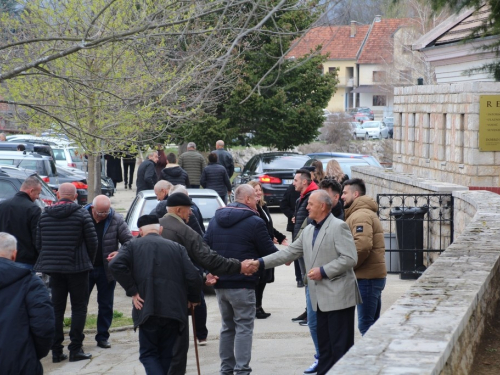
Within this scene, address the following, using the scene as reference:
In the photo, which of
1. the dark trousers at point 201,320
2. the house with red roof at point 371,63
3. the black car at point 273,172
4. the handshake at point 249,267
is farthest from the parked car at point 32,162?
the house with red roof at point 371,63

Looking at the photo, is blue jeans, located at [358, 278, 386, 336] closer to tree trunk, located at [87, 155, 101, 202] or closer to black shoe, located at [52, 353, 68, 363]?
black shoe, located at [52, 353, 68, 363]

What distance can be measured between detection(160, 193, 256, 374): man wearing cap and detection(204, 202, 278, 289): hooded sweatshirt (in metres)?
0.20

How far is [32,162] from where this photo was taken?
75.4ft

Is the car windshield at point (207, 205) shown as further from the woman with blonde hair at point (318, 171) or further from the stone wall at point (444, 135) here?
the stone wall at point (444, 135)

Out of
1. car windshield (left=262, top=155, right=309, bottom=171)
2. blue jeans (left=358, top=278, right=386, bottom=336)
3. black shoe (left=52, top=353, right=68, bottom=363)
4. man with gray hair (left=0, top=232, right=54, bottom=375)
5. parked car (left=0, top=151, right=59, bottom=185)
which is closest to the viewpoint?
man with gray hair (left=0, top=232, right=54, bottom=375)

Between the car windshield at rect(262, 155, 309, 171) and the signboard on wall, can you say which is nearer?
the signboard on wall

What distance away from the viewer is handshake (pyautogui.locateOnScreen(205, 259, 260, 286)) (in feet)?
26.9

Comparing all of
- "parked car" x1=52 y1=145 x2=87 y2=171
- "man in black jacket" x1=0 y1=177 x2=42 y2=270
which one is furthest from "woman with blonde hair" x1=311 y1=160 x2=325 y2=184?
"parked car" x1=52 y1=145 x2=87 y2=171

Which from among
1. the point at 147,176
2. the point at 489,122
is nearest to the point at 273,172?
the point at 147,176

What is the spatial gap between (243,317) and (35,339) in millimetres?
2531

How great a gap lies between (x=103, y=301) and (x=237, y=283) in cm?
259

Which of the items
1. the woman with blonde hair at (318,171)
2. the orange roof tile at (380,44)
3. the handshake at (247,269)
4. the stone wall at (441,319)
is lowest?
the handshake at (247,269)

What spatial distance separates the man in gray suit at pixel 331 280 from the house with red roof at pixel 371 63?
52.2 meters

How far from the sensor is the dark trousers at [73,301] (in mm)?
9547
